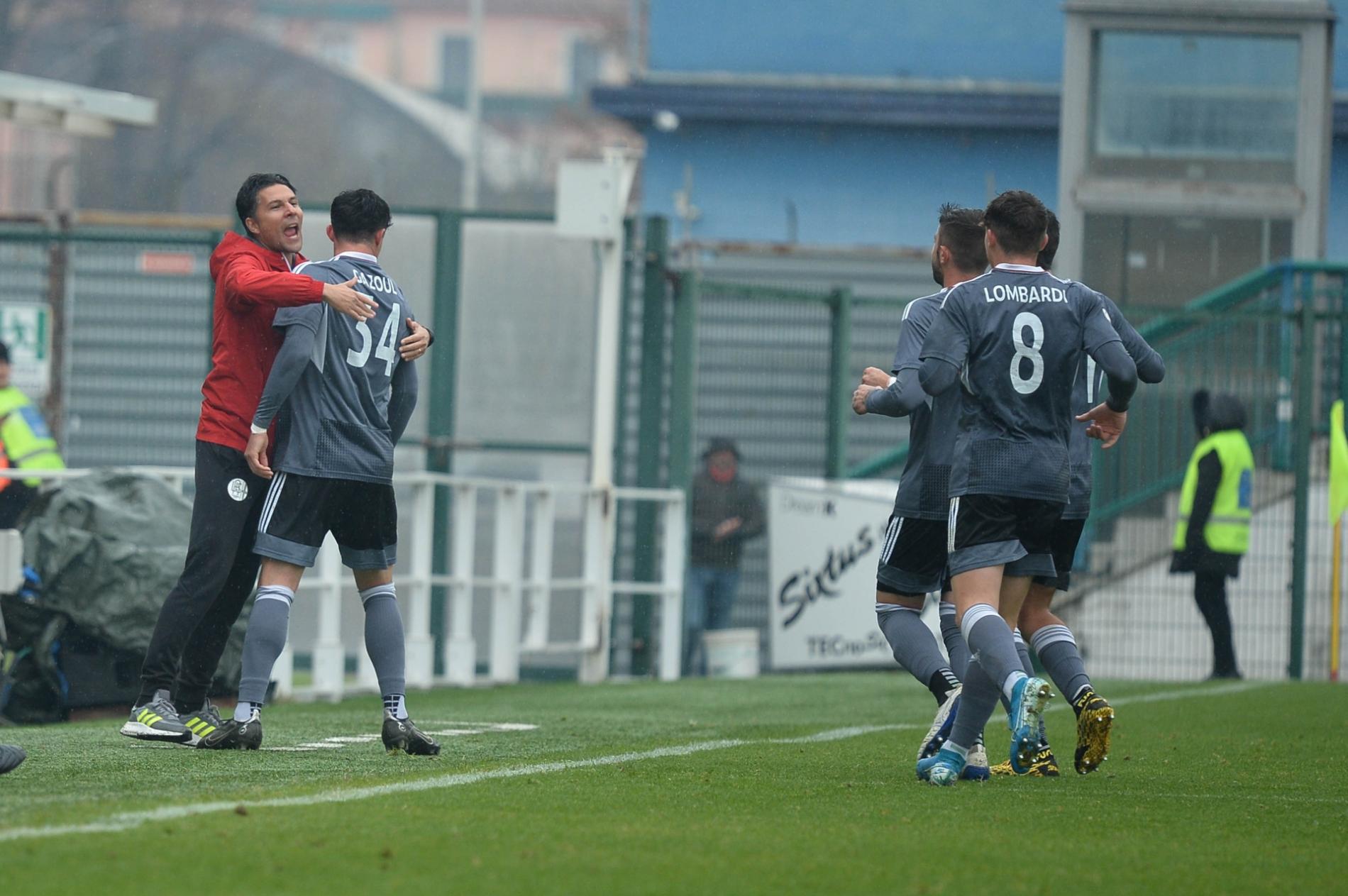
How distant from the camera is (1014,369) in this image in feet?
19.6

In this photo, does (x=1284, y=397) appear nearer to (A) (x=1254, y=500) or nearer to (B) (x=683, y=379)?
(A) (x=1254, y=500)

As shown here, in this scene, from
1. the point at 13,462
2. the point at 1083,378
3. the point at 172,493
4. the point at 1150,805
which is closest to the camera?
the point at 1150,805

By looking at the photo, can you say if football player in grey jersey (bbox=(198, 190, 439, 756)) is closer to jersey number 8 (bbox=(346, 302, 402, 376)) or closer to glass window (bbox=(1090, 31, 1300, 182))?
jersey number 8 (bbox=(346, 302, 402, 376))

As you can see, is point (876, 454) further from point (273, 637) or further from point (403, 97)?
point (403, 97)

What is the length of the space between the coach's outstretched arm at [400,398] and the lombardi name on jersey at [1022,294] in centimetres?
198

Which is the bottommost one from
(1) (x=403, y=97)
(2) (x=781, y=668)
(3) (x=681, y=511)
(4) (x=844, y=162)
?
(2) (x=781, y=668)

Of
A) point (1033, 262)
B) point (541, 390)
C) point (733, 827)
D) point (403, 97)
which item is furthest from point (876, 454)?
point (403, 97)

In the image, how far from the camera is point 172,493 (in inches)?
406

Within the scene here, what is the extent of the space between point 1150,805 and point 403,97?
191 feet

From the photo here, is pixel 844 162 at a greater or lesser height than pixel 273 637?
greater

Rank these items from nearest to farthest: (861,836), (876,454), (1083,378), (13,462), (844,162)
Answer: (861,836) → (1083,378) → (13,462) → (876,454) → (844,162)

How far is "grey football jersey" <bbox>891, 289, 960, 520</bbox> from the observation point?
258 inches

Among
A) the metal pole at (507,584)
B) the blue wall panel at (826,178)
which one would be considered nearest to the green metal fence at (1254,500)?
the metal pole at (507,584)

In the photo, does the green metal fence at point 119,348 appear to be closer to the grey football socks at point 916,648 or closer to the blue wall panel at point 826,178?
the grey football socks at point 916,648
